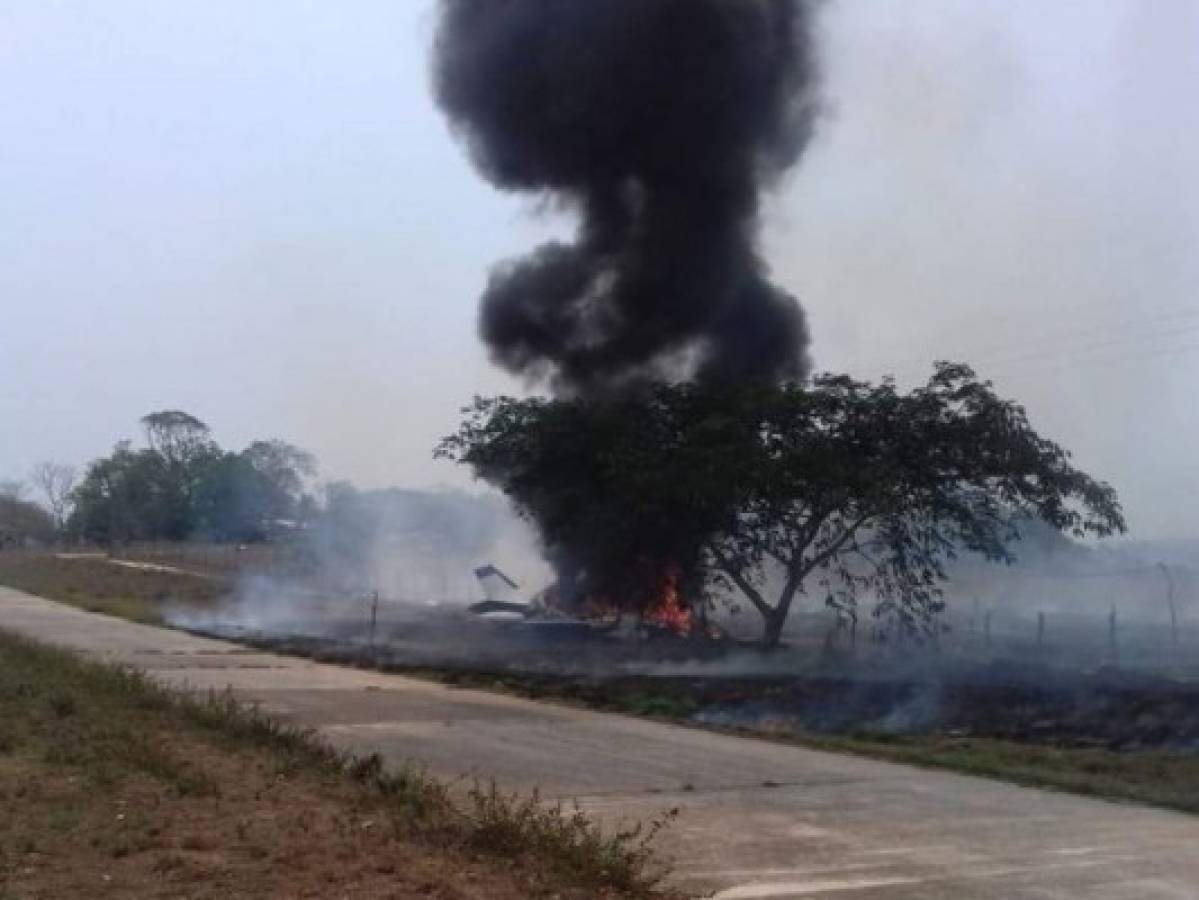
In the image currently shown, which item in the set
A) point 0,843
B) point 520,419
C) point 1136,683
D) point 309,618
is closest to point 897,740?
point 1136,683

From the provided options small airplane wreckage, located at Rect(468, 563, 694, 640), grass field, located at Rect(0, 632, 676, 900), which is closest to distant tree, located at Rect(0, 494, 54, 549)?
small airplane wreckage, located at Rect(468, 563, 694, 640)

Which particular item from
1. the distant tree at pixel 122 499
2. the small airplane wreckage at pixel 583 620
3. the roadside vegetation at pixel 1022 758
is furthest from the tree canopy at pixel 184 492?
the roadside vegetation at pixel 1022 758

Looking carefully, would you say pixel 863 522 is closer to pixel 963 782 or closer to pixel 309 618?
pixel 963 782

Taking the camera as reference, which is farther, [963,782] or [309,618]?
[309,618]

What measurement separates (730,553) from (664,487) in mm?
2197

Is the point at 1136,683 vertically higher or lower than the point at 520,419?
lower

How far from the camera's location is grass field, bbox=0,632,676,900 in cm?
688

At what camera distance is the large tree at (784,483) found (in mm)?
21750

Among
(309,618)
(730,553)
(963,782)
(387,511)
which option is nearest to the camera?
(963,782)

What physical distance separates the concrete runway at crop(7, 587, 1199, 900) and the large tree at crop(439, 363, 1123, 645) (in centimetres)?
642

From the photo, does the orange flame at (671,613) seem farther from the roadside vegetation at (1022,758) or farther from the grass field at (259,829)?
the grass field at (259,829)

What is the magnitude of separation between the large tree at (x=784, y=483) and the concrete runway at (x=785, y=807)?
6.42 metres

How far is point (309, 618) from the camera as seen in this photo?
32375 mm

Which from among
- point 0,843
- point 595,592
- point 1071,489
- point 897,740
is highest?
point 1071,489
